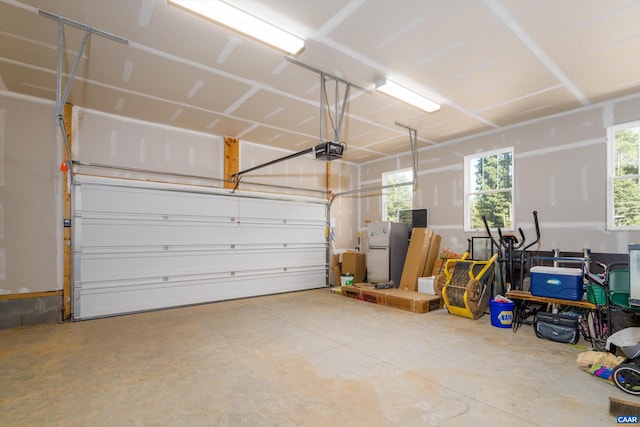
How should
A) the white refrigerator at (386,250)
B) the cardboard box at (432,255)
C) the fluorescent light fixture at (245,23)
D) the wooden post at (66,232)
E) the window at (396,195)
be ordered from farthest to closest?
the window at (396,195)
the white refrigerator at (386,250)
the cardboard box at (432,255)
the wooden post at (66,232)
the fluorescent light fixture at (245,23)

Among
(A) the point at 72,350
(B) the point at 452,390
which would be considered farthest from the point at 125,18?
(B) the point at 452,390

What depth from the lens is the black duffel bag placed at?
11.9 feet

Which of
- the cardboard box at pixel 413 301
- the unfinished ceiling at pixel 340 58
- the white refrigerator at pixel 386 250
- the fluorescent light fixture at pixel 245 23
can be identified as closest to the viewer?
the fluorescent light fixture at pixel 245 23

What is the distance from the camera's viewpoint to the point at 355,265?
746 centimetres

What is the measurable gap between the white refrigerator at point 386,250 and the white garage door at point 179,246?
1.44 metres

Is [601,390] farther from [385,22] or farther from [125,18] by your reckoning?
[125,18]

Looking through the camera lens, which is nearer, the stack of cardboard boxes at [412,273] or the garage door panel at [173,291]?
the garage door panel at [173,291]

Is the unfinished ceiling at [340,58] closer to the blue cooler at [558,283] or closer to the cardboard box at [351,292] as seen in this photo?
the blue cooler at [558,283]

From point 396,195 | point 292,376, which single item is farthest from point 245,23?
point 396,195

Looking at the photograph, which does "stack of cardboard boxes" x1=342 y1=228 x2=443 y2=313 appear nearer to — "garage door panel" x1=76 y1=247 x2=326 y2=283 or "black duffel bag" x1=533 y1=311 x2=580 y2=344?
"garage door panel" x1=76 y1=247 x2=326 y2=283

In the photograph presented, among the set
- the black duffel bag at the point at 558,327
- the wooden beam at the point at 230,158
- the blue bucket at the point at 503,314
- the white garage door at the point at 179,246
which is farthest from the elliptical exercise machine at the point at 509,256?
the wooden beam at the point at 230,158

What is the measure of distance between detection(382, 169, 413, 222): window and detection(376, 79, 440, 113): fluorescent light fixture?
2811mm

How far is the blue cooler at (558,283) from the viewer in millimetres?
3680

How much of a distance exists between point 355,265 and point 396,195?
2010 millimetres
